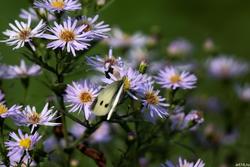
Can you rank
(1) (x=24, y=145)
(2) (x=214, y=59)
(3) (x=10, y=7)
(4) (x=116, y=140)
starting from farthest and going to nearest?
(3) (x=10, y=7), (2) (x=214, y=59), (4) (x=116, y=140), (1) (x=24, y=145)

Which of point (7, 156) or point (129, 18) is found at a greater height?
point (129, 18)

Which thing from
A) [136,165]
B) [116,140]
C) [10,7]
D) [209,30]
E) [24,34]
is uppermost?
[10,7]

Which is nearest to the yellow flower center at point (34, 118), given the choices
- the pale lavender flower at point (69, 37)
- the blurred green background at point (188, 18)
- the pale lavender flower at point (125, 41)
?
the pale lavender flower at point (69, 37)

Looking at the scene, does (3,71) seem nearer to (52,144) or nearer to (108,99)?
(52,144)

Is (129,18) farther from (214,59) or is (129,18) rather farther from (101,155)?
(101,155)

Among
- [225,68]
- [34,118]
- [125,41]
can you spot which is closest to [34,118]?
[34,118]

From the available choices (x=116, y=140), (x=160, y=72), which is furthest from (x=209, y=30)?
(x=160, y=72)

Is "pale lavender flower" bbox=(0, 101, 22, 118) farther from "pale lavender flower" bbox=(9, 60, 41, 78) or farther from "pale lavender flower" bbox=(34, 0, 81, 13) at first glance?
"pale lavender flower" bbox=(9, 60, 41, 78)
